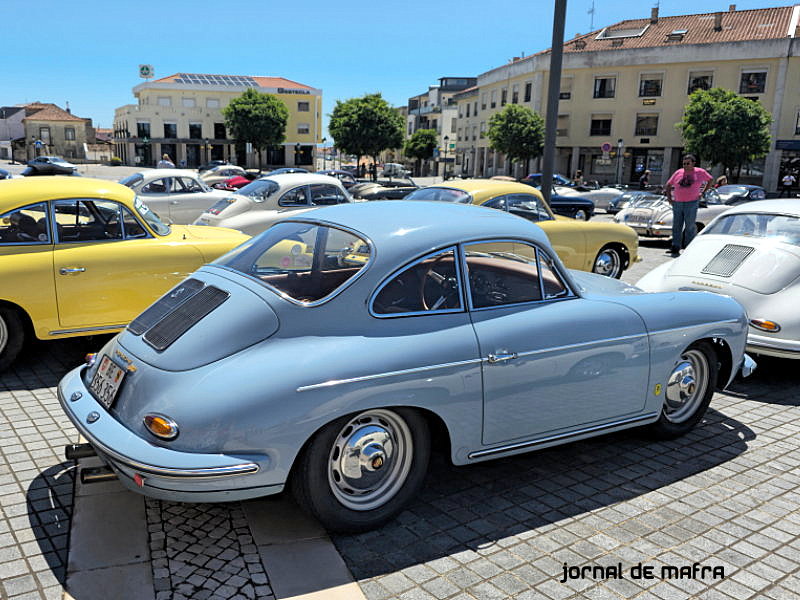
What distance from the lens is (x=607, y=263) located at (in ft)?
33.0

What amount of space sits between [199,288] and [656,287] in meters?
4.72

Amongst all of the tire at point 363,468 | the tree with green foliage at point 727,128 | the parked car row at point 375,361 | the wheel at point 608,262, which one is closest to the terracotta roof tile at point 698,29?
the tree with green foliage at point 727,128

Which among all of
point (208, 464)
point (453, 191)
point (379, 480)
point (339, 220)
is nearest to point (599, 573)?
point (379, 480)

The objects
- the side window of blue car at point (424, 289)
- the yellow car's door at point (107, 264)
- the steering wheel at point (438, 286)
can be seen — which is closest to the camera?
the side window of blue car at point (424, 289)

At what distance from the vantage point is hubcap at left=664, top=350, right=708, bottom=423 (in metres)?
4.52

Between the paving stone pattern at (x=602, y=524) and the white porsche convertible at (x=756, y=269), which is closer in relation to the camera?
the paving stone pattern at (x=602, y=524)

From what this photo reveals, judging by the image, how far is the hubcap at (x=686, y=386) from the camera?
4523 mm

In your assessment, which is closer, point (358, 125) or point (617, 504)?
point (617, 504)

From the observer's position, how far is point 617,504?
12.4 ft

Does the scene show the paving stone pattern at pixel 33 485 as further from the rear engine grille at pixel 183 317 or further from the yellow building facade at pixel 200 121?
the yellow building facade at pixel 200 121

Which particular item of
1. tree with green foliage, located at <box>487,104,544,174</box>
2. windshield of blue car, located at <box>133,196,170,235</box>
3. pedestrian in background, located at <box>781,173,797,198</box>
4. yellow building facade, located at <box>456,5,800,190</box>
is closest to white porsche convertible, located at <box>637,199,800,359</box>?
windshield of blue car, located at <box>133,196,170,235</box>

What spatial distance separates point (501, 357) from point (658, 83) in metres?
48.9

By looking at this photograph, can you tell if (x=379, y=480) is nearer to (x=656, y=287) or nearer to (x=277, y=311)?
(x=277, y=311)

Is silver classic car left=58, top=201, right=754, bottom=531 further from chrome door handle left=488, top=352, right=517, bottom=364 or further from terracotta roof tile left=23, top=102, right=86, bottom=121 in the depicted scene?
terracotta roof tile left=23, top=102, right=86, bottom=121
